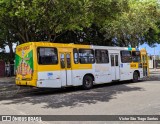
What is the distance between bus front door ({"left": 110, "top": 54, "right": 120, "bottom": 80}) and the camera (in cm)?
1888

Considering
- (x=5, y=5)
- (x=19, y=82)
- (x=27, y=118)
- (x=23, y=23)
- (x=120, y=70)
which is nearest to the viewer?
(x=27, y=118)

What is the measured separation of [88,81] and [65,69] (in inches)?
83.9

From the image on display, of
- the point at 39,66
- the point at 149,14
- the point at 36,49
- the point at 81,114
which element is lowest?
the point at 81,114

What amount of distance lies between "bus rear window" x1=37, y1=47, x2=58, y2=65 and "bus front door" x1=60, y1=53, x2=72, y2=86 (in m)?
0.50

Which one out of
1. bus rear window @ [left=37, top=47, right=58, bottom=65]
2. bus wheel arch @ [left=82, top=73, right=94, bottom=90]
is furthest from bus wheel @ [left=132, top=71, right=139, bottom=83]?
bus rear window @ [left=37, top=47, right=58, bottom=65]

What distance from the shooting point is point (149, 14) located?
82.8ft

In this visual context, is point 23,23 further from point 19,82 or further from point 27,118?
point 27,118

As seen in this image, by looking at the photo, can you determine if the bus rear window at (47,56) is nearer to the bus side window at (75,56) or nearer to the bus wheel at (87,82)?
the bus side window at (75,56)

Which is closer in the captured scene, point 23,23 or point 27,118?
point 27,118

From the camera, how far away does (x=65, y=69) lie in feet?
51.2

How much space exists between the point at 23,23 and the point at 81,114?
31.8 feet

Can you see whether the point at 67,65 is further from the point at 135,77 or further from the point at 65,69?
the point at 135,77

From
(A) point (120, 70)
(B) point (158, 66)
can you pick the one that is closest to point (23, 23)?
(A) point (120, 70)

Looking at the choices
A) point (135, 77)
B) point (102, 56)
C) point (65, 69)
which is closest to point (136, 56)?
point (135, 77)
